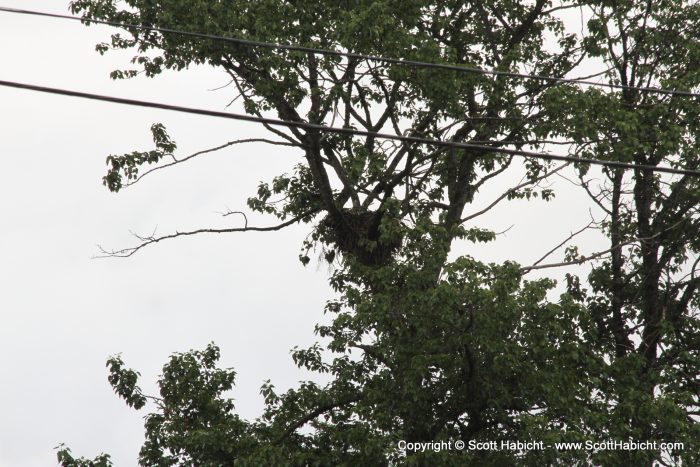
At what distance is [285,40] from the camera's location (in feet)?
49.5

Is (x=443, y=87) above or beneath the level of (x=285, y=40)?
beneath

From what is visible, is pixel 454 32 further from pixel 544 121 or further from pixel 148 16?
pixel 148 16

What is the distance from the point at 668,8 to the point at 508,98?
322cm

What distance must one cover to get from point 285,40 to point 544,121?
408cm

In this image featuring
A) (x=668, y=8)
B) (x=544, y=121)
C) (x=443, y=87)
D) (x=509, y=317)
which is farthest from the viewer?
(x=668, y=8)

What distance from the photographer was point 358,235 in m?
16.8

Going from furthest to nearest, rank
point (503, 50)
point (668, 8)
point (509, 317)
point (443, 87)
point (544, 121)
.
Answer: point (503, 50), point (668, 8), point (544, 121), point (443, 87), point (509, 317)

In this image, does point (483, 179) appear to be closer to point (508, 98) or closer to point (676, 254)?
point (508, 98)

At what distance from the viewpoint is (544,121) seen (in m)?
15.6

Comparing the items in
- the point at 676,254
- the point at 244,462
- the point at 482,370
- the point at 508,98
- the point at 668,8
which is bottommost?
the point at 244,462

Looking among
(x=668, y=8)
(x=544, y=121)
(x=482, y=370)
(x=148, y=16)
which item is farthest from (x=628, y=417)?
(x=148, y=16)

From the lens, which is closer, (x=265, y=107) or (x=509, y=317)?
(x=509, y=317)

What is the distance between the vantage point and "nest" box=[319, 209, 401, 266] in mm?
16281

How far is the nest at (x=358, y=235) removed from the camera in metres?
16.3
